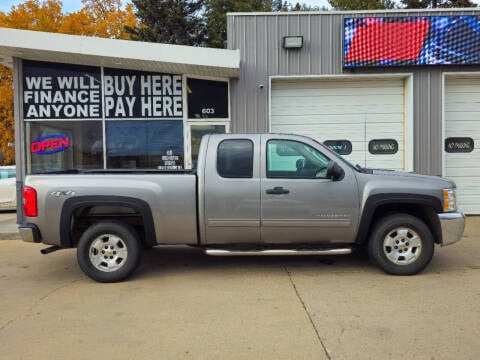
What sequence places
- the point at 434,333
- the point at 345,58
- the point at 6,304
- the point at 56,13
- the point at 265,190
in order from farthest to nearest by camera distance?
the point at 56,13 → the point at 345,58 → the point at 265,190 → the point at 6,304 → the point at 434,333

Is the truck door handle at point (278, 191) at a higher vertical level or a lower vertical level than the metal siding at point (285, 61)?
lower

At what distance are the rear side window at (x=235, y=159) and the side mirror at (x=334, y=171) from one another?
39.5 inches

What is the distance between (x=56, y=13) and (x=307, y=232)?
2241cm

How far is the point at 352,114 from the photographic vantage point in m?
11.0

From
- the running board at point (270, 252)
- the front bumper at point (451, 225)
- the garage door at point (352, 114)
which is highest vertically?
the garage door at point (352, 114)

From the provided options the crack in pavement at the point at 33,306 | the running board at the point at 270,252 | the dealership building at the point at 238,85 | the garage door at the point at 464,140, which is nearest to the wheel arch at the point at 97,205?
the crack in pavement at the point at 33,306

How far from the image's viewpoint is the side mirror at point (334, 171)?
5613 millimetres

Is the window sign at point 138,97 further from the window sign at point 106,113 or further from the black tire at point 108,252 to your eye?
the black tire at point 108,252

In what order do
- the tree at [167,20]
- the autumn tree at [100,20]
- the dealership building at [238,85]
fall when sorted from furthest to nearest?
the tree at [167,20] < the autumn tree at [100,20] < the dealership building at [238,85]

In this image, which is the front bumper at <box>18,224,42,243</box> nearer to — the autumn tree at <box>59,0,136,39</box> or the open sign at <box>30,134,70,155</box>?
the open sign at <box>30,134,70,155</box>

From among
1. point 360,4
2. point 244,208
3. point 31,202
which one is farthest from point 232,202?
point 360,4

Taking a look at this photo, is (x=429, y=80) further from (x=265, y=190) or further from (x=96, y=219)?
(x=96, y=219)

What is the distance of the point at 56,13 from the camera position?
23.3 metres

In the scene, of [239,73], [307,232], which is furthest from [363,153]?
[307,232]
